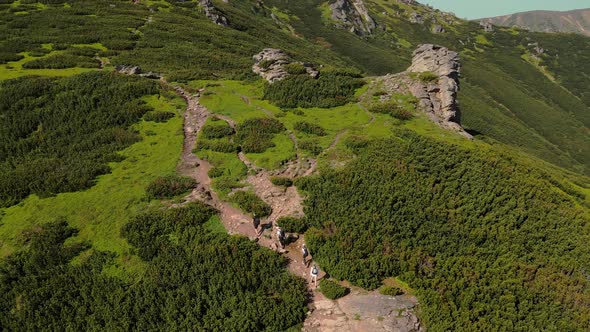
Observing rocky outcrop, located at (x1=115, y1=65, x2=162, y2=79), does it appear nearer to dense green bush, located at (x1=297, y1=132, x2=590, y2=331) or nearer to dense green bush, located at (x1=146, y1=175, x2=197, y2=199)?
dense green bush, located at (x1=146, y1=175, x2=197, y2=199)

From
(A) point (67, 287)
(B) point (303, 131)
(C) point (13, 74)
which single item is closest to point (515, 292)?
(B) point (303, 131)

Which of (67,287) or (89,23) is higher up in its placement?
(89,23)

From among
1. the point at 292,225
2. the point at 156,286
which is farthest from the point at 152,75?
the point at 156,286

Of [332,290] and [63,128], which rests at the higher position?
[332,290]

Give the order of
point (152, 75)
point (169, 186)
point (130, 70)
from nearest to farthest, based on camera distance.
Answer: point (169, 186) → point (152, 75) → point (130, 70)

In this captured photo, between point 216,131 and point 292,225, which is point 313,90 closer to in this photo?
point 216,131

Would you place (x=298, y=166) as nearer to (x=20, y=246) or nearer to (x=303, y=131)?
(x=303, y=131)

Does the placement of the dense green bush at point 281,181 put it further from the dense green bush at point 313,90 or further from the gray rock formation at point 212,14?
the gray rock formation at point 212,14
